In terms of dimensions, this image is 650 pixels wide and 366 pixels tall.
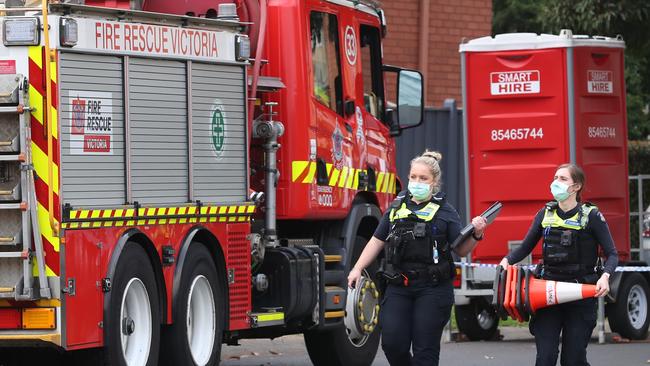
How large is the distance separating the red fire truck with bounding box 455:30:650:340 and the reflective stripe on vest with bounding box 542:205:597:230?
17.4 feet

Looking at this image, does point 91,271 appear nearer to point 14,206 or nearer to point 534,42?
point 14,206

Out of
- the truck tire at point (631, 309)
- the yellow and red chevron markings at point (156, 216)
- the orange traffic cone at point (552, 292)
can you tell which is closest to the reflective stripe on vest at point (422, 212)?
the orange traffic cone at point (552, 292)

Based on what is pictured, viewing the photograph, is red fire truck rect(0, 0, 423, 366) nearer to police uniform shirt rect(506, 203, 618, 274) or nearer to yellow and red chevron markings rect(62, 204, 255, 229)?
yellow and red chevron markings rect(62, 204, 255, 229)

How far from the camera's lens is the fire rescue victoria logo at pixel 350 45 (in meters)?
13.1

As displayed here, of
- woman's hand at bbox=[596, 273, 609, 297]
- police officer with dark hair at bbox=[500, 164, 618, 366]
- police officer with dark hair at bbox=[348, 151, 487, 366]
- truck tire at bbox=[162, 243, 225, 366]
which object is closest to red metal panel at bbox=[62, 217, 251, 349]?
truck tire at bbox=[162, 243, 225, 366]

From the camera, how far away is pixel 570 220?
10.2 m

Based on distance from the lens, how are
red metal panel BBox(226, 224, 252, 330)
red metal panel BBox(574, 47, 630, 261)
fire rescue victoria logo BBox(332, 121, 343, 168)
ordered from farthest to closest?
red metal panel BBox(574, 47, 630, 261), fire rescue victoria logo BBox(332, 121, 343, 168), red metal panel BBox(226, 224, 252, 330)

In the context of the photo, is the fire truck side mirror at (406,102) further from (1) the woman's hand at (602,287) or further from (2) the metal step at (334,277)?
(1) the woman's hand at (602,287)

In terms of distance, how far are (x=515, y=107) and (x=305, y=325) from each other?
14.8 feet

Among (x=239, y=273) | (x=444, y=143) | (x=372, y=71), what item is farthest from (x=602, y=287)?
(x=444, y=143)

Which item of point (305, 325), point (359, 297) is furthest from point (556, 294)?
point (305, 325)

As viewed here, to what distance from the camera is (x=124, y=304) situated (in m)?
9.76

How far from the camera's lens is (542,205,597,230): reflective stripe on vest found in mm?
10125

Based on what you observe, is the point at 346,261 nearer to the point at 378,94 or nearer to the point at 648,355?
the point at 378,94
